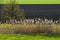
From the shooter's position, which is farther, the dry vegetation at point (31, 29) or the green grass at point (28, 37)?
the dry vegetation at point (31, 29)

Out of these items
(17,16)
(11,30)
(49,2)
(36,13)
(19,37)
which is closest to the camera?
(19,37)

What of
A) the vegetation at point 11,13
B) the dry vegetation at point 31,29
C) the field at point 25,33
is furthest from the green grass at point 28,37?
the vegetation at point 11,13

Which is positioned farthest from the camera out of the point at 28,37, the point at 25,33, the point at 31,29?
the point at 31,29

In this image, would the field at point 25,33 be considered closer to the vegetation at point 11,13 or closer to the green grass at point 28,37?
the green grass at point 28,37

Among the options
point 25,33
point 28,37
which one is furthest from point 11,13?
point 28,37

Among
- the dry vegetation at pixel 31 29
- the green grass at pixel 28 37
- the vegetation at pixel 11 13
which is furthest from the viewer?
the vegetation at pixel 11 13

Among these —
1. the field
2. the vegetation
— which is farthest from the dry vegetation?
the vegetation

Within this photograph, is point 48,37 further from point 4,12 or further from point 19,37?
point 4,12

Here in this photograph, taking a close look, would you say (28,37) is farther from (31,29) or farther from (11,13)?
(11,13)

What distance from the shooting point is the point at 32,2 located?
868 inches

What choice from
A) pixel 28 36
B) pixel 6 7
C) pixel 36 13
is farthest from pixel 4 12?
pixel 28 36

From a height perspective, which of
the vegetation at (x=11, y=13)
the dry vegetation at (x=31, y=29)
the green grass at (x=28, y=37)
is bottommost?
the green grass at (x=28, y=37)

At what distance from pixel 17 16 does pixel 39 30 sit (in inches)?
148

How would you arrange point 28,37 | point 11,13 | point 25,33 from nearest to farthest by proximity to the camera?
point 28,37 < point 25,33 < point 11,13
